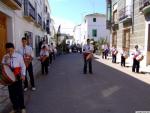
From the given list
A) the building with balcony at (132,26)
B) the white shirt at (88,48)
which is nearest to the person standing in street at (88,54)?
the white shirt at (88,48)

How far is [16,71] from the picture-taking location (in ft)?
21.3

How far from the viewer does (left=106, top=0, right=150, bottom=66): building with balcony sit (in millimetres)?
20344

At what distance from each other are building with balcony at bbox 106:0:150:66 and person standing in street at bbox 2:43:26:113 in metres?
13.9

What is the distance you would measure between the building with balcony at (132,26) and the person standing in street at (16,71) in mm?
13928

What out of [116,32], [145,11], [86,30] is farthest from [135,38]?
[86,30]

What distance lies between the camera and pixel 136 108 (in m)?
7.29

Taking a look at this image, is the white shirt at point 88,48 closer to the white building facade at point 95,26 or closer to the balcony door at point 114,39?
the balcony door at point 114,39

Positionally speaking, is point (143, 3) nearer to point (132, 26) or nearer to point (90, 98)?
point (132, 26)

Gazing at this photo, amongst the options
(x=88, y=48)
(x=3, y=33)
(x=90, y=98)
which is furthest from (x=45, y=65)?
(x=90, y=98)

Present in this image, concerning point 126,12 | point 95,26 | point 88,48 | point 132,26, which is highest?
point 95,26

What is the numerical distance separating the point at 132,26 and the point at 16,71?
19.2m

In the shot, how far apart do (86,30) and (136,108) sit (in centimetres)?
6212

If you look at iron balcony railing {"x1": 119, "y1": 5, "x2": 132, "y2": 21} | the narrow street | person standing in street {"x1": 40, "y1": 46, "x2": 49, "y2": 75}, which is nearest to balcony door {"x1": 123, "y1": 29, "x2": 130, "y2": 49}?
iron balcony railing {"x1": 119, "y1": 5, "x2": 132, "y2": 21}

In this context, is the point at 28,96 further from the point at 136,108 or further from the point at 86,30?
the point at 86,30
